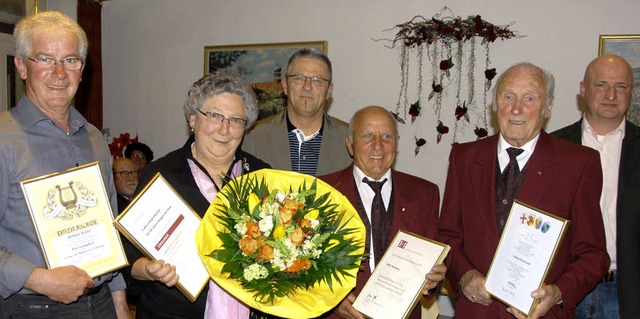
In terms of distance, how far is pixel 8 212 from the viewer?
7.65ft

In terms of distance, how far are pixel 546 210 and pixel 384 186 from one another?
0.80 m

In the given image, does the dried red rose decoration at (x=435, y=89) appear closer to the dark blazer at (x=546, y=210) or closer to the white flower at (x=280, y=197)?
the dark blazer at (x=546, y=210)

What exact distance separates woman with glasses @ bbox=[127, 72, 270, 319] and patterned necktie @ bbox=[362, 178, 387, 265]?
0.62 meters

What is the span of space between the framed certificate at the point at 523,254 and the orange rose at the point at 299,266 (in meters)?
0.94

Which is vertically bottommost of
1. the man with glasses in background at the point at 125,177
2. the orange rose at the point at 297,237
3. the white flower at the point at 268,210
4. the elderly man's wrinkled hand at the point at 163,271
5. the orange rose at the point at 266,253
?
the man with glasses in background at the point at 125,177

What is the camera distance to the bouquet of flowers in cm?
206

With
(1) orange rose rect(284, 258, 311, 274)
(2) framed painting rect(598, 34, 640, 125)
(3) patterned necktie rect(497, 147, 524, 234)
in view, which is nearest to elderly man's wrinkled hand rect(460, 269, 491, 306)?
(3) patterned necktie rect(497, 147, 524, 234)

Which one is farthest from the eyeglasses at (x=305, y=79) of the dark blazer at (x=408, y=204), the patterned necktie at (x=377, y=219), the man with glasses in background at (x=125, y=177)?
the man with glasses in background at (x=125, y=177)

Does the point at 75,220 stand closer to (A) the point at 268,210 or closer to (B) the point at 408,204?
(A) the point at 268,210

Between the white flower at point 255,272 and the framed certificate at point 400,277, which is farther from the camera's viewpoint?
the framed certificate at point 400,277

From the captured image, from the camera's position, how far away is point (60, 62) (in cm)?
242

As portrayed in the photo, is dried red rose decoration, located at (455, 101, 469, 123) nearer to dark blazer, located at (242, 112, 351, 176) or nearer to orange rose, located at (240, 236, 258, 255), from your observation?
dark blazer, located at (242, 112, 351, 176)

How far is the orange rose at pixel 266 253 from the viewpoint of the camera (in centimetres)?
204

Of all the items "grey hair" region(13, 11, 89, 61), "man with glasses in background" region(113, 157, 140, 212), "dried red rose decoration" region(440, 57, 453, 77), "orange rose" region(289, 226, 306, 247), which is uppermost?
"dried red rose decoration" region(440, 57, 453, 77)
